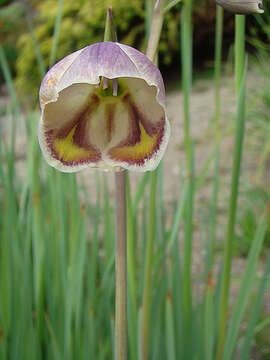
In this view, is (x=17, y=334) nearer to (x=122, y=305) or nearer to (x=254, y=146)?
(x=122, y=305)

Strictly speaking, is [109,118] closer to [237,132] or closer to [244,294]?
[237,132]

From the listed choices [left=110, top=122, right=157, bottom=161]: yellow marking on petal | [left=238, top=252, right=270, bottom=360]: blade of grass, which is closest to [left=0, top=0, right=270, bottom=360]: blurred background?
[left=238, top=252, right=270, bottom=360]: blade of grass

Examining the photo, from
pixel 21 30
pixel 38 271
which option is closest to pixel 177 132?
pixel 38 271

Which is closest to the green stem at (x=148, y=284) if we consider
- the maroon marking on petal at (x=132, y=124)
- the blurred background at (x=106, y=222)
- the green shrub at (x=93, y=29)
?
the blurred background at (x=106, y=222)

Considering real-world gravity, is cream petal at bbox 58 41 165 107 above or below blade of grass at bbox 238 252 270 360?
above

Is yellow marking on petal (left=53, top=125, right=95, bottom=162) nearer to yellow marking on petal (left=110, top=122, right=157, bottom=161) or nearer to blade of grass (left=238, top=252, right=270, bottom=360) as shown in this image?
yellow marking on petal (left=110, top=122, right=157, bottom=161)

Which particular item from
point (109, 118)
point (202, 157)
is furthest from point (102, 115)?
point (202, 157)

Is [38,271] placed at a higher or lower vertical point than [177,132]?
lower
